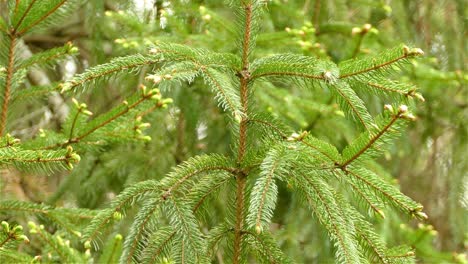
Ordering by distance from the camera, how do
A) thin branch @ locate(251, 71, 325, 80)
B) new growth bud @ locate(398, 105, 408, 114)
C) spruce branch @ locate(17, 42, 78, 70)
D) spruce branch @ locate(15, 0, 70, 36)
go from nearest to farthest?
new growth bud @ locate(398, 105, 408, 114) → thin branch @ locate(251, 71, 325, 80) → spruce branch @ locate(15, 0, 70, 36) → spruce branch @ locate(17, 42, 78, 70)

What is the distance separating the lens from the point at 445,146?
3801 millimetres

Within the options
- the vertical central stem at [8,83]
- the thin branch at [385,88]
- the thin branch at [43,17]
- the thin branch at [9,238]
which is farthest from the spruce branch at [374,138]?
the vertical central stem at [8,83]

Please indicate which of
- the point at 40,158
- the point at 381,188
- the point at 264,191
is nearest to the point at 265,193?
the point at 264,191

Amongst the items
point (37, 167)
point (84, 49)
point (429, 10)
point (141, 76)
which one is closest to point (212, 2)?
point (141, 76)

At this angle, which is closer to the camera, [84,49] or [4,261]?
[4,261]

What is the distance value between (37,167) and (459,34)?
9.18 ft

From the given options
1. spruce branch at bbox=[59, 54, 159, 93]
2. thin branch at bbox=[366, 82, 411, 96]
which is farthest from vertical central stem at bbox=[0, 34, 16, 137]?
thin branch at bbox=[366, 82, 411, 96]

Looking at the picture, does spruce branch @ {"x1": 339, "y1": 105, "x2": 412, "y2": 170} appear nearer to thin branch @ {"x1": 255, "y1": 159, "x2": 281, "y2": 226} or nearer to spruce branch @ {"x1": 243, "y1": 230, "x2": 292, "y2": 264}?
thin branch @ {"x1": 255, "y1": 159, "x2": 281, "y2": 226}

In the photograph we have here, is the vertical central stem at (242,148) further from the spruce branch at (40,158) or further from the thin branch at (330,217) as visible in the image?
the spruce branch at (40,158)

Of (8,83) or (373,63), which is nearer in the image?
(373,63)

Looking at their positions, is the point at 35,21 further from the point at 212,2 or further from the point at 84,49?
the point at 84,49

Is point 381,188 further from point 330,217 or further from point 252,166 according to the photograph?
point 252,166

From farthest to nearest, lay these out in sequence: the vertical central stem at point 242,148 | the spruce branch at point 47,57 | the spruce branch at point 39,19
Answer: the spruce branch at point 47,57 < the spruce branch at point 39,19 < the vertical central stem at point 242,148

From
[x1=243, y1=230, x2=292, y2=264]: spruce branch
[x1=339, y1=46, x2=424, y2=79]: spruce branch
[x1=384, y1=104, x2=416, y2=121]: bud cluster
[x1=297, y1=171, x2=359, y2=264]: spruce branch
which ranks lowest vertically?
[x1=243, y1=230, x2=292, y2=264]: spruce branch
